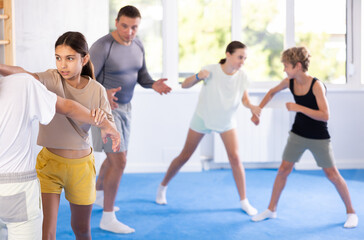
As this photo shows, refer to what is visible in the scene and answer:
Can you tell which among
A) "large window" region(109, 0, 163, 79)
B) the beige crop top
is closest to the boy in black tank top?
the beige crop top

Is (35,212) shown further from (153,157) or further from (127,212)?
(153,157)

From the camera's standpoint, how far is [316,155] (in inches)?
133

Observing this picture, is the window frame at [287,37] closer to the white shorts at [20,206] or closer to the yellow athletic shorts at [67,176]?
the yellow athletic shorts at [67,176]

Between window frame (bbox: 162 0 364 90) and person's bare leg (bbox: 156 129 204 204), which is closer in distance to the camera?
person's bare leg (bbox: 156 129 204 204)

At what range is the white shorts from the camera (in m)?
1.61

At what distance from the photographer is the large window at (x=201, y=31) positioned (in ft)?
18.2

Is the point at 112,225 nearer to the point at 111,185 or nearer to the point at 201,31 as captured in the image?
the point at 111,185

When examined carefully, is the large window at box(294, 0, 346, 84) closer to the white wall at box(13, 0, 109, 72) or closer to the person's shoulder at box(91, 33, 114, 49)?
the white wall at box(13, 0, 109, 72)

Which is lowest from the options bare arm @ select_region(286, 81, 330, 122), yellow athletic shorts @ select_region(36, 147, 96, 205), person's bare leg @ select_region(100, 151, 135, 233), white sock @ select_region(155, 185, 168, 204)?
white sock @ select_region(155, 185, 168, 204)

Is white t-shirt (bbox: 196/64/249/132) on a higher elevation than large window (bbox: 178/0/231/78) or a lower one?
lower

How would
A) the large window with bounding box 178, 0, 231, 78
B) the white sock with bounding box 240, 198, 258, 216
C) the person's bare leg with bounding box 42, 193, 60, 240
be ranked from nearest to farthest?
the person's bare leg with bounding box 42, 193, 60, 240, the white sock with bounding box 240, 198, 258, 216, the large window with bounding box 178, 0, 231, 78

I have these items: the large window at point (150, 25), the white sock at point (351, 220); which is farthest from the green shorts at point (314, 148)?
the large window at point (150, 25)

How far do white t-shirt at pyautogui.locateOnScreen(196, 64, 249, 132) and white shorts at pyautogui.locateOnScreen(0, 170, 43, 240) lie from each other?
215 centimetres

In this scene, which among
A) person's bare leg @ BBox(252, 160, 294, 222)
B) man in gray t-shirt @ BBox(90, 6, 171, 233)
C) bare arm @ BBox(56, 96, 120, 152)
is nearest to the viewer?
bare arm @ BBox(56, 96, 120, 152)
